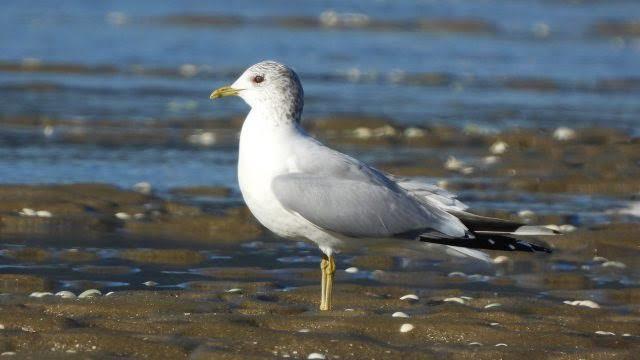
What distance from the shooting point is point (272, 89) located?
8.39 metres

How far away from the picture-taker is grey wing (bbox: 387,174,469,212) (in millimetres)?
8325

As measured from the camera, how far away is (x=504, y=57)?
27375 millimetres

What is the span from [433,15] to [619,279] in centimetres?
2871

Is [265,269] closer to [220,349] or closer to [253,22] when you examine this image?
[220,349]

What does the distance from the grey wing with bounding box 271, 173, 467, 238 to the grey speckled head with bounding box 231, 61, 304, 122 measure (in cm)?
51

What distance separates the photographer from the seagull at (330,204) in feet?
26.2

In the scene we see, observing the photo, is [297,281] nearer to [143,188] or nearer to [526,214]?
[526,214]

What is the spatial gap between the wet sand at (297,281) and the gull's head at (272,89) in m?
0.97

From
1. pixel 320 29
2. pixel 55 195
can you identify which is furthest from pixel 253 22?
pixel 55 195

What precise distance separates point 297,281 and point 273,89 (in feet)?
4.52

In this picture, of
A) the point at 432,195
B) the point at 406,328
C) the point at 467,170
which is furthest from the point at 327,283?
the point at 467,170

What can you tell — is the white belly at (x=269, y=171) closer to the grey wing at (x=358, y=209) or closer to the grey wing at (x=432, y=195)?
the grey wing at (x=358, y=209)

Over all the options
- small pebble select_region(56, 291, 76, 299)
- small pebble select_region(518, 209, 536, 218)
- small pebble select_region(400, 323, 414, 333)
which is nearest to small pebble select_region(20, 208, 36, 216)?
small pebble select_region(56, 291, 76, 299)

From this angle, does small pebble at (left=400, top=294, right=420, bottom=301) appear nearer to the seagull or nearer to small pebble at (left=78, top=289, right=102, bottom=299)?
the seagull
